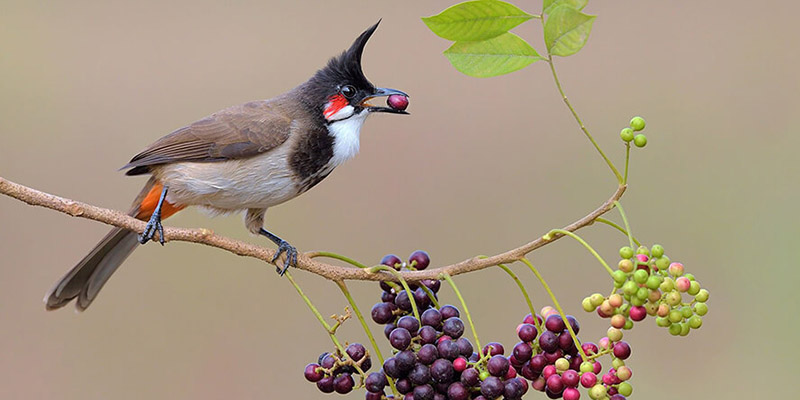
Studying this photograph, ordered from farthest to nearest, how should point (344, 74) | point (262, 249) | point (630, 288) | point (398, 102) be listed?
point (344, 74) < point (398, 102) < point (262, 249) < point (630, 288)

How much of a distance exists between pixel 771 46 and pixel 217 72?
377 cm

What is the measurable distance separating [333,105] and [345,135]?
11 centimetres

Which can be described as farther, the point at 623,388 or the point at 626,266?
the point at 623,388

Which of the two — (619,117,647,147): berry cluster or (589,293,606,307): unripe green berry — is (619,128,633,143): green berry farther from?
(589,293,606,307): unripe green berry

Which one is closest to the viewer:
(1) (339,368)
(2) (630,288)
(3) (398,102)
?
(2) (630,288)

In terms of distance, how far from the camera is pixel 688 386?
391 cm

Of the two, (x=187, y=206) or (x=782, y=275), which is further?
(x=782, y=275)

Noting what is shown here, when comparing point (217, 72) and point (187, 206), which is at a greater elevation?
point (217, 72)

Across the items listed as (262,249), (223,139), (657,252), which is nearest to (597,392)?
Answer: (657,252)

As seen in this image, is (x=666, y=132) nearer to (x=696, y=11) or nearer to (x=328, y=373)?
(x=696, y=11)

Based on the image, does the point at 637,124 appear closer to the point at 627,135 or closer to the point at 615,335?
the point at 627,135

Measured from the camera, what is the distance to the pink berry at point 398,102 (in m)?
2.64

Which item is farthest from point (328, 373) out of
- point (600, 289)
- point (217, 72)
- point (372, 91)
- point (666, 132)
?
point (217, 72)

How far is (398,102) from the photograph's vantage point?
2654 millimetres
